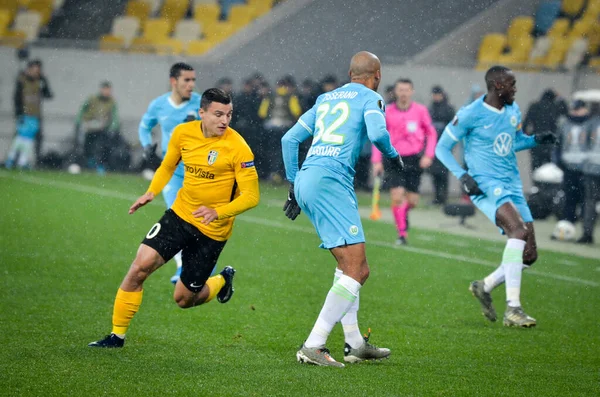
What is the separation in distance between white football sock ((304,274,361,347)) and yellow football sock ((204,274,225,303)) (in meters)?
1.45

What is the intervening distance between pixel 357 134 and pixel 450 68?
17634mm

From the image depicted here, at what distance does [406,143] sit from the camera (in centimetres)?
1559

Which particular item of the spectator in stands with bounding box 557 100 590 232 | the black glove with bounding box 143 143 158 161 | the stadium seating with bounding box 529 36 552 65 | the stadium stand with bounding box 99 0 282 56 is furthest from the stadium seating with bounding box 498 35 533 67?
the black glove with bounding box 143 143 158 161

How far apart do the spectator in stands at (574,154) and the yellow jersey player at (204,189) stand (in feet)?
32.0

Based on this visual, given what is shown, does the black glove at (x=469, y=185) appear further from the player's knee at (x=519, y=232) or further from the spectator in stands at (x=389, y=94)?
the spectator in stands at (x=389, y=94)

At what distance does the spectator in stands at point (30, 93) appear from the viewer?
2428 centimetres

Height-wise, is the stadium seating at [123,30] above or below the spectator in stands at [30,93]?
above

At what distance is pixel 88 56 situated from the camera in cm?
2583

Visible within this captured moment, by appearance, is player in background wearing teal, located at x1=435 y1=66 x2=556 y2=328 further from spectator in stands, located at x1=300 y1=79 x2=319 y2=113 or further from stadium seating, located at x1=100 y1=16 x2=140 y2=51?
stadium seating, located at x1=100 y1=16 x2=140 y2=51

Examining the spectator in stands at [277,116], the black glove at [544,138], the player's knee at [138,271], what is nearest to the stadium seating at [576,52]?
the spectator in stands at [277,116]

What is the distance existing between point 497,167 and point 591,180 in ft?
23.2

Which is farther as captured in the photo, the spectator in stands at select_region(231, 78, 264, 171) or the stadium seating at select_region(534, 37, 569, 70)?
the stadium seating at select_region(534, 37, 569, 70)

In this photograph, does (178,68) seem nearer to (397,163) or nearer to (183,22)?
(397,163)

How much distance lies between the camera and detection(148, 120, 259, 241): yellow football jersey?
7.86 metres
